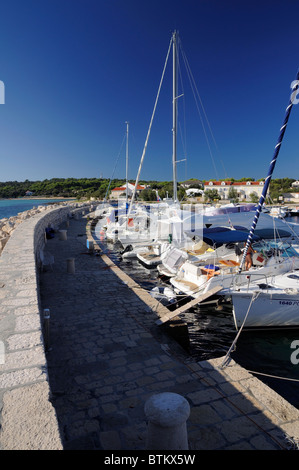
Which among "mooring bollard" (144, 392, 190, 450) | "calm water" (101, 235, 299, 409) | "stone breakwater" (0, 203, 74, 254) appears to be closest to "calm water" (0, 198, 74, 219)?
"stone breakwater" (0, 203, 74, 254)

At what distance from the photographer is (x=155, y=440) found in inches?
100

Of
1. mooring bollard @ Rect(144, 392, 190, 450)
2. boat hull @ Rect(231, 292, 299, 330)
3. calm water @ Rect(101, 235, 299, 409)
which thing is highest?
mooring bollard @ Rect(144, 392, 190, 450)

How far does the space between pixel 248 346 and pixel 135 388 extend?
4024 millimetres

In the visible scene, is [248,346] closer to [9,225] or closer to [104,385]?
[104,385]

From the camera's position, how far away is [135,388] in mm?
4148

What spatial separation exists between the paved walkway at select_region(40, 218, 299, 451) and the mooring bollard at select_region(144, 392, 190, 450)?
74cm

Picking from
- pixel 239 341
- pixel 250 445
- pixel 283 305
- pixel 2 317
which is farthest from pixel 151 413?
pixel 283 305

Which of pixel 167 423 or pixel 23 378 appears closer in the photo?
pixel 167 423

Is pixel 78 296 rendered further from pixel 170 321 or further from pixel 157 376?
pixel 157 376

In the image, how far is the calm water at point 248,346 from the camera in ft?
19.4

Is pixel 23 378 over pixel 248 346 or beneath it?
over

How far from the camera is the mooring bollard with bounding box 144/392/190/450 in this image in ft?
8.05

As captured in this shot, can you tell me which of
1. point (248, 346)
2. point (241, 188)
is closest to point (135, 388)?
point (248, 346)

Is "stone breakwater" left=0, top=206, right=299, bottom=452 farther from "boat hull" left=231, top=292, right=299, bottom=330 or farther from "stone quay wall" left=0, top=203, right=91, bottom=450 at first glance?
"boat hull" left=231, top=292, right=299, bottom=330
